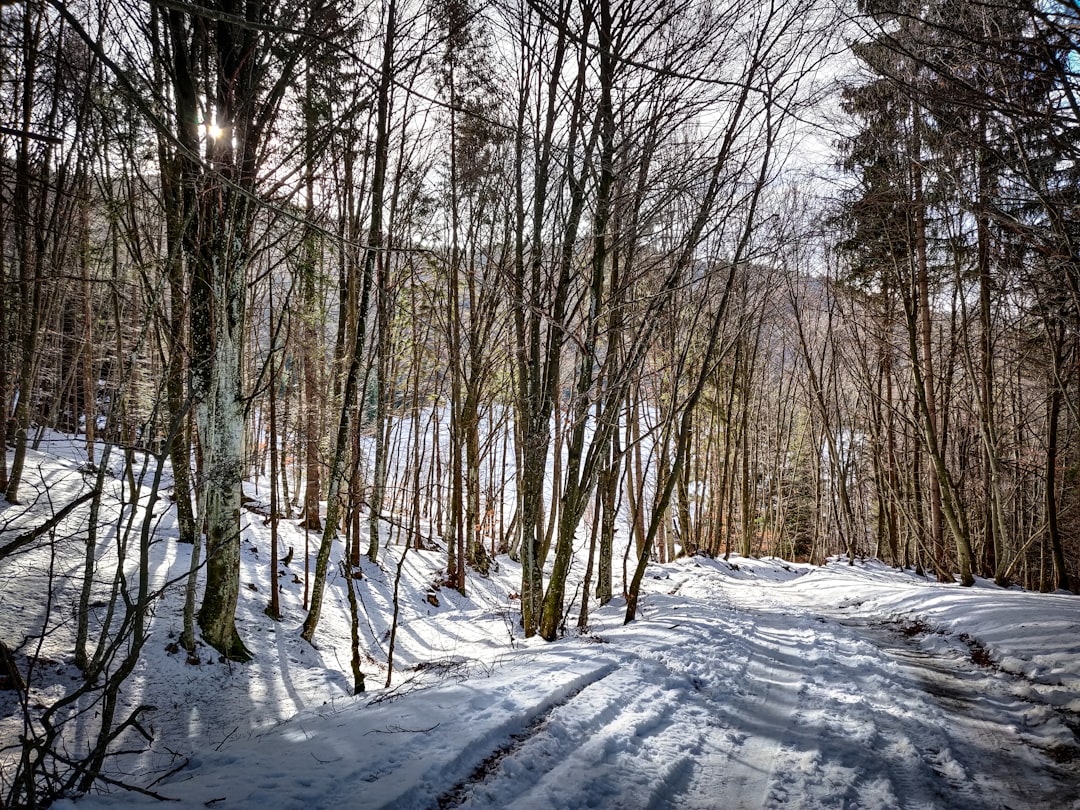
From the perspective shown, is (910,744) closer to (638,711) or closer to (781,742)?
(781,742)

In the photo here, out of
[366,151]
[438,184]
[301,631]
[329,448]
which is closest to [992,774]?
[301,631]

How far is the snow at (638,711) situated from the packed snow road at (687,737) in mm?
16

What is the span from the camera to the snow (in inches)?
107

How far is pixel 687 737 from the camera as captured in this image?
3.33 meters

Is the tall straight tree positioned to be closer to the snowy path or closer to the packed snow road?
the packed snow road

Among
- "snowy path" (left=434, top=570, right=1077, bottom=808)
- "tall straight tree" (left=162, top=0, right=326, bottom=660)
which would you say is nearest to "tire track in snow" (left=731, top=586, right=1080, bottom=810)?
"snowy path" (left=434, top=570, right=1077, bottom=808)

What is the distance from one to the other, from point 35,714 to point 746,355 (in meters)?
15.0

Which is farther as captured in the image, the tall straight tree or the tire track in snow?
the tall straight tree

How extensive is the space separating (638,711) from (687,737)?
40 cm

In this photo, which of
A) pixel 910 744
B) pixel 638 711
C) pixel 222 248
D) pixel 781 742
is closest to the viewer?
pixel 910 744

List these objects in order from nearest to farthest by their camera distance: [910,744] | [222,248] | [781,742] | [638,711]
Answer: [910,744], [781,742], [638,711], [222,248]

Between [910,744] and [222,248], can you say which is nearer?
[910,744]

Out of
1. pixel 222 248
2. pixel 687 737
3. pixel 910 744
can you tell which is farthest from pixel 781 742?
pixel 222 248

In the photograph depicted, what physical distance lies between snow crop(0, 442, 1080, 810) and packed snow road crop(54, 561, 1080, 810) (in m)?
0.02
